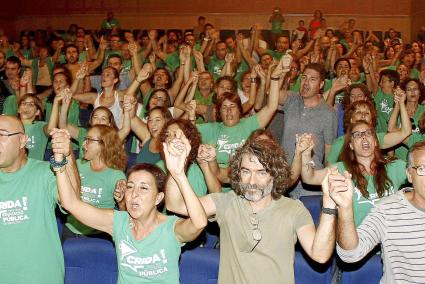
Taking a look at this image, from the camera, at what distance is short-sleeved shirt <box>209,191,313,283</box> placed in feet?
10.1

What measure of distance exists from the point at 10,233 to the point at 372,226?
1.90 m

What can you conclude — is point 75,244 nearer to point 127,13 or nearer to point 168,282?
point 168,282

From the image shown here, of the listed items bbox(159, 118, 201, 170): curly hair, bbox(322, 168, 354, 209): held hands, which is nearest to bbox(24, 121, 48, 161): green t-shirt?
bbox(159, 118, 201, 170): curly hair

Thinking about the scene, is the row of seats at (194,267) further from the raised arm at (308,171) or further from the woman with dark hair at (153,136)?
the woman with dark hair at (153,136)

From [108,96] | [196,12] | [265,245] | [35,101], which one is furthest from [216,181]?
[196,12]

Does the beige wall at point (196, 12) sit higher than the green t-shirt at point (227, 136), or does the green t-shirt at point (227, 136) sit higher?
the beige wall at point (196, 12)

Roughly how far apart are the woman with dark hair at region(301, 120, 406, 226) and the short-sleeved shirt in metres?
1.17

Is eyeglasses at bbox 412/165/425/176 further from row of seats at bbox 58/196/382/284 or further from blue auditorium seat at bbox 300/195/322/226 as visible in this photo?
blue auditorium seat at bbox 300/195/322/226

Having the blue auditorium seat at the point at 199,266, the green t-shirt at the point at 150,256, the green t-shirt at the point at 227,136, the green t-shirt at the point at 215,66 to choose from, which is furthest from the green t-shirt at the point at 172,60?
the green t-shirt at the point at 150,256

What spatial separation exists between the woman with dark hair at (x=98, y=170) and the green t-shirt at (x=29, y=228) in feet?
3.69

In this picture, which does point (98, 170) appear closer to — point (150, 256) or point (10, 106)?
point (150, 256)

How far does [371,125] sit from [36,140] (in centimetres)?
301

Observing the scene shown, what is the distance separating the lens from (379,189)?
4.22 meters

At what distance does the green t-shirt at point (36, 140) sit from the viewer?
5.89 meters
